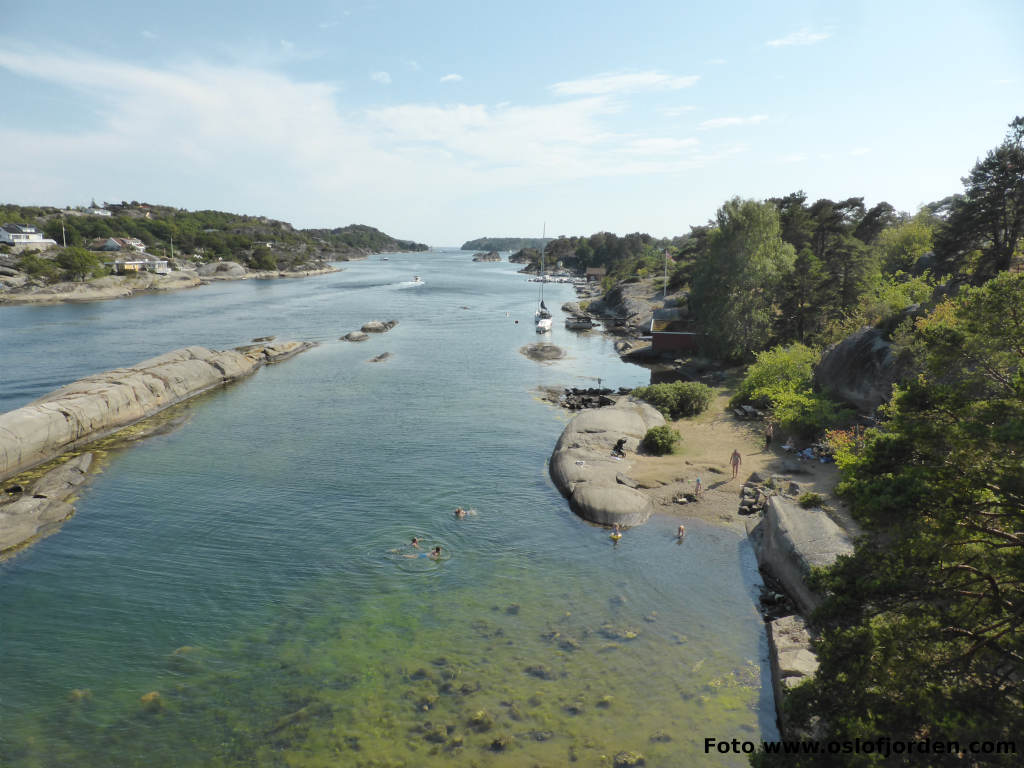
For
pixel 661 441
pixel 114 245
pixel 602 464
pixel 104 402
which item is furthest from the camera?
pixel 114 245

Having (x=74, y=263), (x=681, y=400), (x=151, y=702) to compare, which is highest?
(x=74, y=263)

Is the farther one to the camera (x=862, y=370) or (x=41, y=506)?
(x=862, y=370)

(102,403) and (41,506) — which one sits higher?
(102,403)

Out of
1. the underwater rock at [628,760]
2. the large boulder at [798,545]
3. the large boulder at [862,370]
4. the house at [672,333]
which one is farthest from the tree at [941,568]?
the house at [672,333]

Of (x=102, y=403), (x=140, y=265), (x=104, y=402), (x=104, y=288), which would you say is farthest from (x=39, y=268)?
(x=102, y=403)

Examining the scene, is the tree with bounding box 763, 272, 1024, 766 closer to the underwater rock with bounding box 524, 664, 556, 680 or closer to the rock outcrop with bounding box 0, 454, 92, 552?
the underwater rock with bounding box 524, 664, 556, 680

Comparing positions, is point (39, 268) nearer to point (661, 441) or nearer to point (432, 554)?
point (432, 554)

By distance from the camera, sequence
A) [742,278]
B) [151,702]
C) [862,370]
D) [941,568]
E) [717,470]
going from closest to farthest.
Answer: [941,568] → [151,702] → [717,470] → [862,370] → [742,278]

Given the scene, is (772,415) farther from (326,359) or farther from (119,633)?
(326,359)
